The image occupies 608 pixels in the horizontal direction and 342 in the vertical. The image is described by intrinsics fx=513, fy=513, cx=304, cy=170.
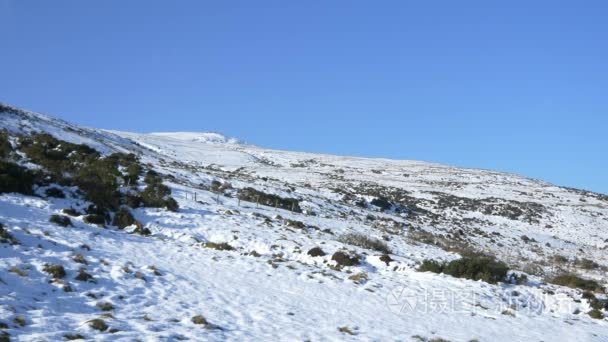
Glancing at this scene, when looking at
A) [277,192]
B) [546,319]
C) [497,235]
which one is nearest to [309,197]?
[277,192]

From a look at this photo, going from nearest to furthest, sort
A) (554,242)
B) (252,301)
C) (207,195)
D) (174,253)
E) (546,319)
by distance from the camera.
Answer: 1. (252,301)
2. (546,319)
3. (174,253)
4. (207,195)
5. (554,242)

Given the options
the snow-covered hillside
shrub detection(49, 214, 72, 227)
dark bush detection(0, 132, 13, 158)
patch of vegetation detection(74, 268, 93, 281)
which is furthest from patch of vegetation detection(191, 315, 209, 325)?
dark bush detection(0, 132, 13, 158)

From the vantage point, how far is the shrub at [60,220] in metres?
17.8

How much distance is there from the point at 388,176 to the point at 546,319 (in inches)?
2761

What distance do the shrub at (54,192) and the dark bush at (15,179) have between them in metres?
0.65

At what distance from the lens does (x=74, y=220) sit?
18969mm

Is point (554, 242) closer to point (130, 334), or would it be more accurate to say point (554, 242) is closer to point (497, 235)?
point (497, 235)

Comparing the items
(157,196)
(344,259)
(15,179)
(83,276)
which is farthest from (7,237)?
(157,196)

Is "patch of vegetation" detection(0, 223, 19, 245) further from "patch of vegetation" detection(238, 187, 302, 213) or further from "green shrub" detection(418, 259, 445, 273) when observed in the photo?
"patch of vegetation" detection(238, 187, 302, 213)

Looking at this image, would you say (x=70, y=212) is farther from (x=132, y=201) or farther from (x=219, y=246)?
(x=219, y=246)

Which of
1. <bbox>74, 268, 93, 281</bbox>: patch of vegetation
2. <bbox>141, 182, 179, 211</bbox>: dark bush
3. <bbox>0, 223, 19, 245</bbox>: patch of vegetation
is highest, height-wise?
<bbox>141, 182, 179, 211</bbox>: dark bush

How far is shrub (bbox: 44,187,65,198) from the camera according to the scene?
851 inches

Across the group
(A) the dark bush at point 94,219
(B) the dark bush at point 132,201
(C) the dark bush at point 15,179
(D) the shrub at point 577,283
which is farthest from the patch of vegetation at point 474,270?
(C) the dark bush at point 15,179

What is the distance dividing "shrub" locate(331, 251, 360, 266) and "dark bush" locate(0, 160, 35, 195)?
12752 millimetres
